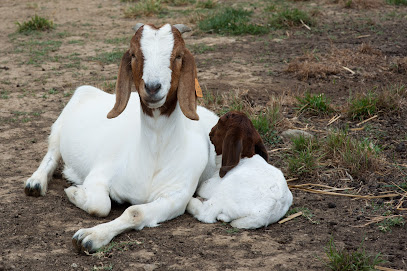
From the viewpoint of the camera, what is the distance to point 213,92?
738cm

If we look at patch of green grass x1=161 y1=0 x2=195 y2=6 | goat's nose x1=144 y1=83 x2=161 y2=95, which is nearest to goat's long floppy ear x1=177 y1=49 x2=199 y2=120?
goat's nose x1=144 y1=83 x2=161 y2=95

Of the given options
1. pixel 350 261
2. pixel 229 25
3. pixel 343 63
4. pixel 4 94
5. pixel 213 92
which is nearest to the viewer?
pixel 350 261

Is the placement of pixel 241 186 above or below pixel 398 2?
above

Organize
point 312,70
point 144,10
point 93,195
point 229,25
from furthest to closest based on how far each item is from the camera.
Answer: point 144,10
point 229,25
point 312,70
point 93,195

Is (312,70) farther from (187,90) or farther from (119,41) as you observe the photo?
(187,90)

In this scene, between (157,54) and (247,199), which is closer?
(157,54)

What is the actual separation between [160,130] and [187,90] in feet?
1.30

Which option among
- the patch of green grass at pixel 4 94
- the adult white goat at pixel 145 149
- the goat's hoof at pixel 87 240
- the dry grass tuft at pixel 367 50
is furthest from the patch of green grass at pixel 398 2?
the goat's hoof at pixel 87 240

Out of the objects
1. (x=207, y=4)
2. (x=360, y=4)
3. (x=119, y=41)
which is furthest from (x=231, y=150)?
(x=360, y=4)

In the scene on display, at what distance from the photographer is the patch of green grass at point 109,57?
9109 millimetres

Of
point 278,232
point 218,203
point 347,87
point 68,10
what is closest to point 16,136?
point 218,203

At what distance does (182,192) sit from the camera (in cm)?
443

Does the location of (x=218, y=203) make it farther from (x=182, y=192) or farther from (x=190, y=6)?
(x=190, y=6)

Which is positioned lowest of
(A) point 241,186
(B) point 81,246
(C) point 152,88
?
(B) point 81,246
